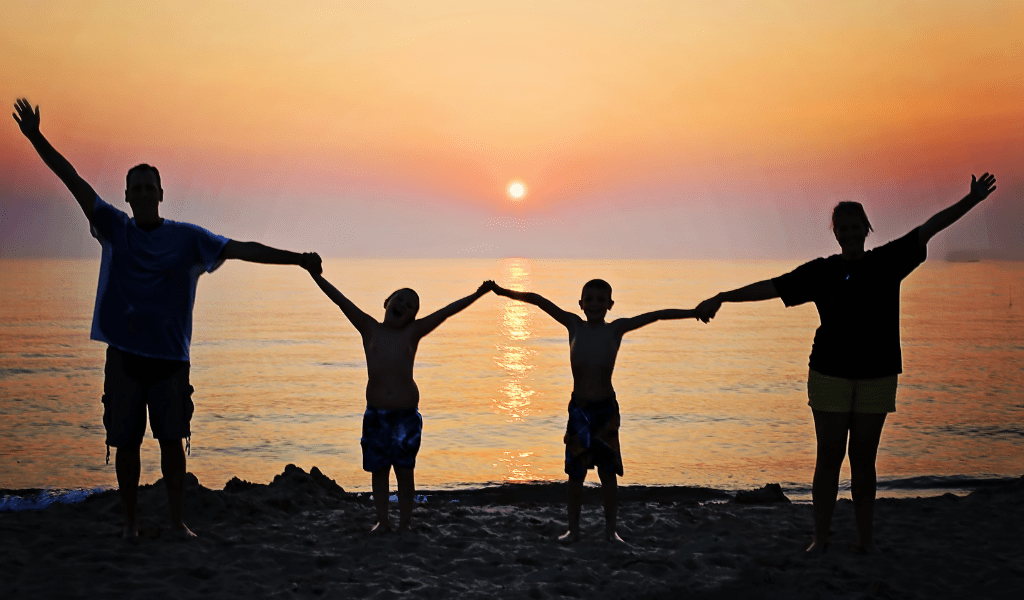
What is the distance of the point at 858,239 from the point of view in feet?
17.6

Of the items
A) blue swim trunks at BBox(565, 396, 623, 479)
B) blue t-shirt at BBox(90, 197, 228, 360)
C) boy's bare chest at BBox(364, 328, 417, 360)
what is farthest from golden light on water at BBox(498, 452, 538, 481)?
blue t-shirt at BBox(90, 197, 228, 360)

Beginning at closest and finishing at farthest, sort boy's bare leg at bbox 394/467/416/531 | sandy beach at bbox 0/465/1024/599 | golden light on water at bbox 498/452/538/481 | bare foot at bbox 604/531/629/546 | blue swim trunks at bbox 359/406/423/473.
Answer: sandy beach at bbox 0/465/1024/599, bare foot at bbox 604/531/629/546, blue swim trunks at bbox 359/406/423/473, boy's bare leg at bbox 394/467/416/531, golden light on water at bbox 498/452/538/481

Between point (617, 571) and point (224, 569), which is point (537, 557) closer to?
point (617, 571)

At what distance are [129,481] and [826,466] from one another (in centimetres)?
479

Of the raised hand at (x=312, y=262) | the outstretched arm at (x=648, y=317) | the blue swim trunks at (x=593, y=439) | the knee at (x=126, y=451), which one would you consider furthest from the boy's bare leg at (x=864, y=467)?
the knee at (x=126, y=451)

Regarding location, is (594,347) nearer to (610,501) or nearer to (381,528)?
(610,501)

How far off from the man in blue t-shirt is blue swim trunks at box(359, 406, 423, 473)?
1300 millimetres

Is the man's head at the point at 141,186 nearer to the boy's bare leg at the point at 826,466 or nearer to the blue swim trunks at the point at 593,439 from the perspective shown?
→ the blue swim trunks at the point at 593,439

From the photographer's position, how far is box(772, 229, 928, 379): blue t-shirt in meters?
5.25

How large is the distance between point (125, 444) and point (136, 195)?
5.55 feet

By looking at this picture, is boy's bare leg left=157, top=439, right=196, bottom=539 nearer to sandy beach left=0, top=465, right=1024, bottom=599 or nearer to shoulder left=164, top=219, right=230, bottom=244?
sandy beach left=0, top=465, right=1024, bottom=599

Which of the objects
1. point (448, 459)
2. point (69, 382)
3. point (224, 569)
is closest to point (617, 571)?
point (224, 569)

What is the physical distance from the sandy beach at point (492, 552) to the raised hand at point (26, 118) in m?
2.79

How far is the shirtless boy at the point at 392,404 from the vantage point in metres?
5.97
